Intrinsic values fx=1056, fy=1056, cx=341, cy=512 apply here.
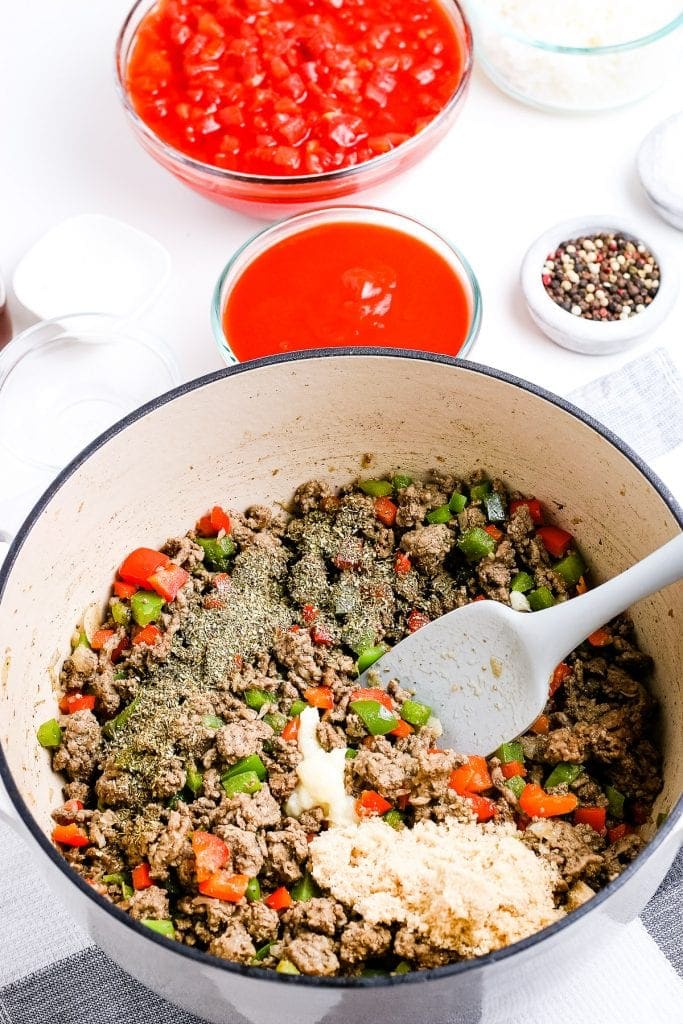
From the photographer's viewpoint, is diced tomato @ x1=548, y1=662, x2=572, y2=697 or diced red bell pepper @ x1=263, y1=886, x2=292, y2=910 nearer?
diced red bell pepper @ x1=263, y1=886, x2=292, y2=910

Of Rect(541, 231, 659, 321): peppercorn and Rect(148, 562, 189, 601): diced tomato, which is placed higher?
Rect(541, 231, 659, 321): peppercorn

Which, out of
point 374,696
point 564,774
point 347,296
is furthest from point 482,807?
point 347,296

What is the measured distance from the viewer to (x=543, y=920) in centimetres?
157

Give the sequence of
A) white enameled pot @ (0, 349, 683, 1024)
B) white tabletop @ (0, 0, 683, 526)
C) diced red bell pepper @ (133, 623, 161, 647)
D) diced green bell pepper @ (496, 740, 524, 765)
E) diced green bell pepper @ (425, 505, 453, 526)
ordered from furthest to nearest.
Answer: white tabletop @ (0, 0, 683, 526) < diced green bell pepper @ (425, 505, 453, 526) < diced red bell pepper @ (133, 623, 161, 647) < diced green bell pepper @ (496, 740, 524, 765) < white enameled pot @ (0, 349, 683, 1024)

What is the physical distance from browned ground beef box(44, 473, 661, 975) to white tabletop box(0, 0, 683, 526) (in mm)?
710

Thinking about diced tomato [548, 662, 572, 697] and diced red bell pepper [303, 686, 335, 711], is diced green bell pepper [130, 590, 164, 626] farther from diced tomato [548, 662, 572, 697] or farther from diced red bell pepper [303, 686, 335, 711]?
diced tomato [548, 662, 572, 697]

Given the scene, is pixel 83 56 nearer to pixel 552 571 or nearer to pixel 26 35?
pixel 26 35

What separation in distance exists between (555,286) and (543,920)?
5.08ft

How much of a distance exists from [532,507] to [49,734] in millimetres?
989

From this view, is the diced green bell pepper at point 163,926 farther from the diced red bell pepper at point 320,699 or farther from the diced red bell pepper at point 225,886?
the diced red bell pepper at point 320,699

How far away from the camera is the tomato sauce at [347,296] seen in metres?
2.42

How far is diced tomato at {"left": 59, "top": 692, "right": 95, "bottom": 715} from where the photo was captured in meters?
1.91

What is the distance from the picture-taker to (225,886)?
5.51ft

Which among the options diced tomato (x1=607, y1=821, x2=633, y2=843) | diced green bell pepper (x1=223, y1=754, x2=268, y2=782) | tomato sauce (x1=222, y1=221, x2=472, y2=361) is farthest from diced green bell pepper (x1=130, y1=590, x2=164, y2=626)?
diced tomato (x1=607, y1=821, x2=633, y2=843)
